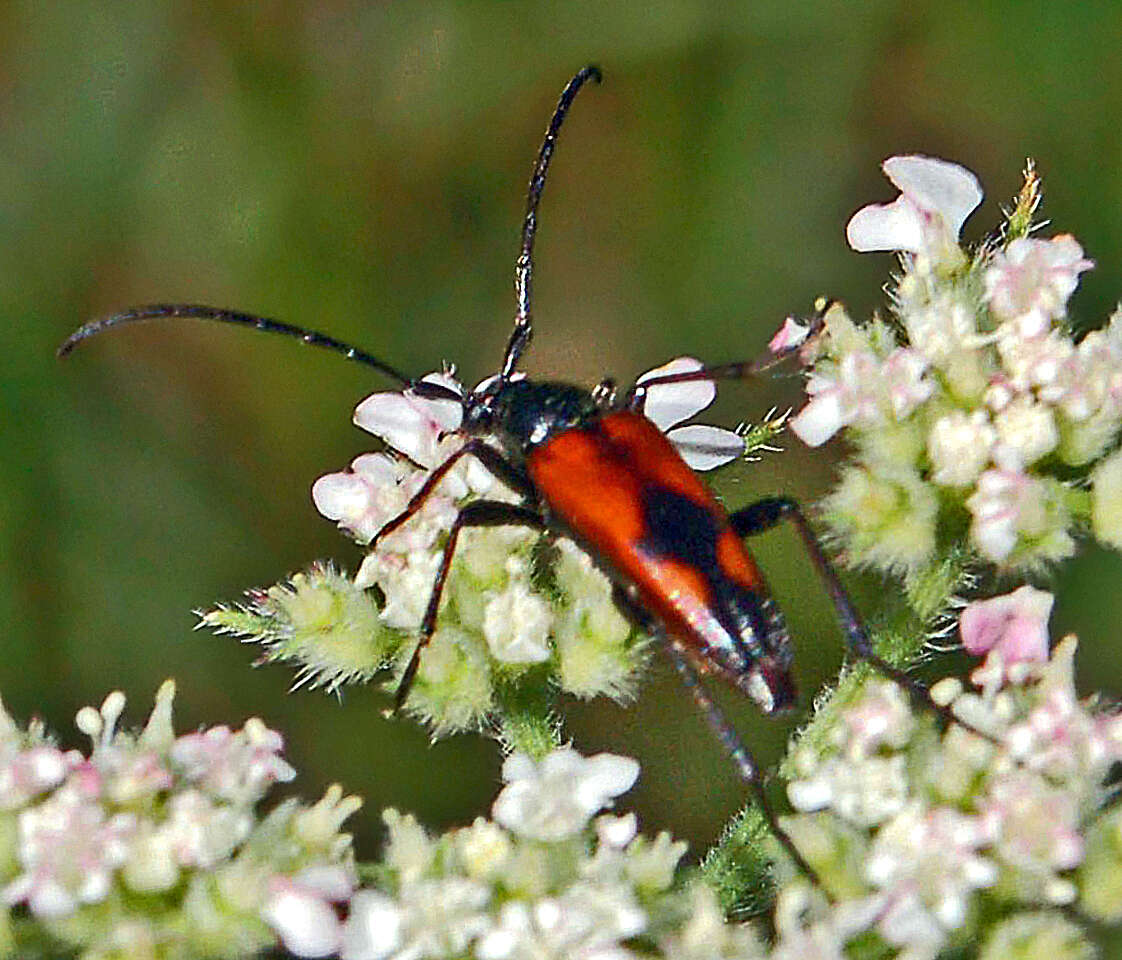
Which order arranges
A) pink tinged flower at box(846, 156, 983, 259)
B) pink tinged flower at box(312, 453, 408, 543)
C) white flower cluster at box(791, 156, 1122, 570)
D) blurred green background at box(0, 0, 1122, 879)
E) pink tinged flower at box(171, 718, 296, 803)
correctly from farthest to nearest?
1. blurred green background at box(0, 0, 1122, 879)
2. pink tinged flower at box(846, 156, 983, 259)
3. pink tinged flower at box(312, 453, 408, 543)
4. white flower cluster at box(791, 156, 1122, 570)
5. pink tinged flower at box(171, 718, 296, 803)

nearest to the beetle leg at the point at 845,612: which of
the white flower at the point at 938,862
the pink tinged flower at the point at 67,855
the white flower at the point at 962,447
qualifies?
the white flower at the point at 938,862

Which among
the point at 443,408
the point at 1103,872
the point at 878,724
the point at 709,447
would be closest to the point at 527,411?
the point at 443,408

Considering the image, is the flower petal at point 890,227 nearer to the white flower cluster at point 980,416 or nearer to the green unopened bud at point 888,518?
the white flower cluster at point 980,416

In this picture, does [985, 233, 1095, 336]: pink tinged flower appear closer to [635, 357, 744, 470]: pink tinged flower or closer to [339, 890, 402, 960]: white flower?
[635, 357, 744, 470]: pink tinged flower

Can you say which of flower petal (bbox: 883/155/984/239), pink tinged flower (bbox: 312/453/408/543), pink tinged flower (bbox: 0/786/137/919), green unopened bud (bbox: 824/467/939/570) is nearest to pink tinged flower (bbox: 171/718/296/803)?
pink tinged flower (bbox: 0/786/137/919)

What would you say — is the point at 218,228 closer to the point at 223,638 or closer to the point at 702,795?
the point at 223,638

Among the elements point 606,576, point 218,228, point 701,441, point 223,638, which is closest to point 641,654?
point 606,576
